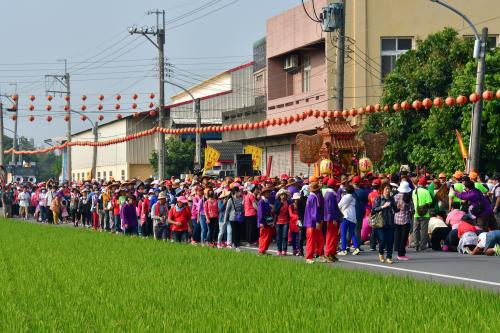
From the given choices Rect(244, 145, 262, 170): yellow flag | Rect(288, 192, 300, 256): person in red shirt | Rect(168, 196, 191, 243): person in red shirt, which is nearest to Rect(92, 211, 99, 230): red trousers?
Rect(244, 145, 262, 170): yellow flag

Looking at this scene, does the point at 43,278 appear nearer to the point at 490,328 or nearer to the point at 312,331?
the point at 312,331

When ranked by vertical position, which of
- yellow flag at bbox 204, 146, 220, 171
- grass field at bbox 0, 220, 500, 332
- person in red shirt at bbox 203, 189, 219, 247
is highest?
yellow flag at bbox 204, 146, 220, 171

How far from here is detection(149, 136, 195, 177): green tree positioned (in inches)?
2943

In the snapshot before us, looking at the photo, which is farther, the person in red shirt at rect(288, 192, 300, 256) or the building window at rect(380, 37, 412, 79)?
the building window at rect(380, 37, 412, 79)

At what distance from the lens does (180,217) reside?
26.6 metres

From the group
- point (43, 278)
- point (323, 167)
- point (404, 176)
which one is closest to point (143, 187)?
point (323, 167)

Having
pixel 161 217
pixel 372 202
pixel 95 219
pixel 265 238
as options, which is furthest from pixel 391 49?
pixel 265 238

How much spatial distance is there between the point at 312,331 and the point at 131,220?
68.9 feet

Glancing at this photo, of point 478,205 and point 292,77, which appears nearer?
point 478,205

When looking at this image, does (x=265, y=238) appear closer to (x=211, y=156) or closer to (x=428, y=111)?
(x=428, y=111)

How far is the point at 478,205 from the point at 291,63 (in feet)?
93.5

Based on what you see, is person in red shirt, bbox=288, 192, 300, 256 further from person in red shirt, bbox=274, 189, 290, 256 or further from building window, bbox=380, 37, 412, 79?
building window, bbox=380, 37, 412, 79

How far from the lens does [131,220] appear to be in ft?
101

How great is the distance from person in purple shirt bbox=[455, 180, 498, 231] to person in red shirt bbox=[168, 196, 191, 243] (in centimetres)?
750
